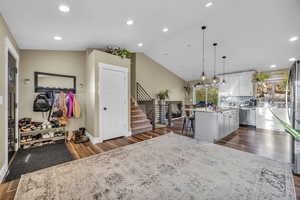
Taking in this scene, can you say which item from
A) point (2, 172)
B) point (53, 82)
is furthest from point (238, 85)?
point (2, 172)

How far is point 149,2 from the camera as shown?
8.08 ft

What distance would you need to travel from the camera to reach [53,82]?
12.1ft

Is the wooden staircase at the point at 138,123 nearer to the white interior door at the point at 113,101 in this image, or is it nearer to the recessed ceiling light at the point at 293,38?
the white interior door at the point at 113,101

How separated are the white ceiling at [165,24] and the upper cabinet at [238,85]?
100cm

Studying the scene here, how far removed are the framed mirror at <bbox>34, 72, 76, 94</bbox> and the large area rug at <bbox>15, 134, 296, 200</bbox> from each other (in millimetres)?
2434

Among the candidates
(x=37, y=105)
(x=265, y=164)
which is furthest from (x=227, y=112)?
(x=37, y=105)

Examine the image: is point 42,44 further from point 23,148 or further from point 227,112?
point 227,112

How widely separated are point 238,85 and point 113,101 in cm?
617

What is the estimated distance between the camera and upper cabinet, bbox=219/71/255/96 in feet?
19.2

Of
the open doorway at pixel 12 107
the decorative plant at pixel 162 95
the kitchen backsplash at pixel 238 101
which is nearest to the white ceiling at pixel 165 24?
the open doorway at pixel 12 107

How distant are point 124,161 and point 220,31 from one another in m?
4.64

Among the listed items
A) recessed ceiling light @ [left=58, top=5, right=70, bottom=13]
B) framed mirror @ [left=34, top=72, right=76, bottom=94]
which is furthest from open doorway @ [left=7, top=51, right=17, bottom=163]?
recessed ceiling light @ [left=58, top=5, right=70, bottom=13]

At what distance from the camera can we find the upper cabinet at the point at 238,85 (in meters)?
5.86

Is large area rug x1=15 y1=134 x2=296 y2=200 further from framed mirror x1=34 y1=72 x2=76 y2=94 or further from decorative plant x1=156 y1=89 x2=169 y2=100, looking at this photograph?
decorative plant x1=156 y1=89 x2=169 y2=100
